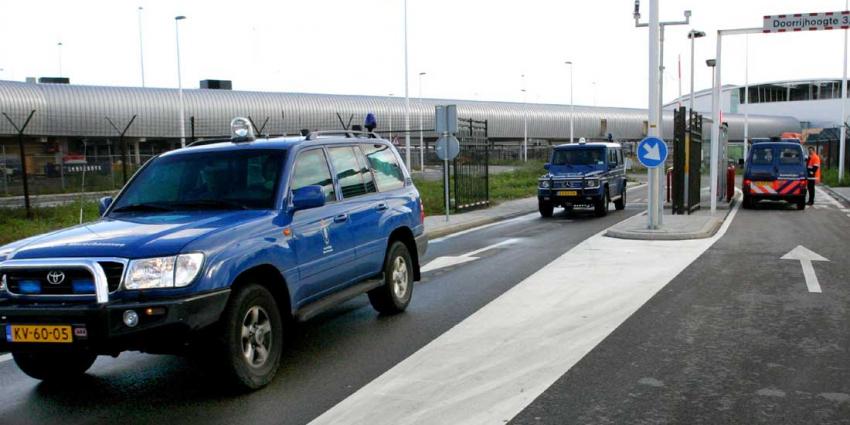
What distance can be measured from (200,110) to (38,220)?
110 feet

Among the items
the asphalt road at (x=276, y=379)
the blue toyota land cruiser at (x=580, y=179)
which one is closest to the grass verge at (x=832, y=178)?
the blue toyota land cruiser at (x=580, y=179)

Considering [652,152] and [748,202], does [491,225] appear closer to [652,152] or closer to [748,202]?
[652,152]

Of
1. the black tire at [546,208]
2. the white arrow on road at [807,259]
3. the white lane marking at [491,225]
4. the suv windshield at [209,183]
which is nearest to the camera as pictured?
the suv windshield at [209,183]

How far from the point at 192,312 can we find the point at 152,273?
36 centimetres

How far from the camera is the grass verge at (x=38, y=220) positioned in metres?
14.9

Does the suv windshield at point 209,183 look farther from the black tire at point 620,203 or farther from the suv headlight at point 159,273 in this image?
the black tire at point 620,203

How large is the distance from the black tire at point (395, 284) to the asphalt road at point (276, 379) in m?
0.14

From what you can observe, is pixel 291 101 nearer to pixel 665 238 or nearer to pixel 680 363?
pixel 665 238

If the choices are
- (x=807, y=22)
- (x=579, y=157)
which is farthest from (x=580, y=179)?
(x=807, y=22)

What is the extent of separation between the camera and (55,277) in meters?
4.91

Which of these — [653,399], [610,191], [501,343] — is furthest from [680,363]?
[610,191]

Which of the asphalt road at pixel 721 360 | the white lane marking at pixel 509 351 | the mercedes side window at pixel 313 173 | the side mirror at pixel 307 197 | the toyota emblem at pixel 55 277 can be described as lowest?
the asphalt road at pixel 721 360

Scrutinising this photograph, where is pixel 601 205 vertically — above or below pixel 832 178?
above

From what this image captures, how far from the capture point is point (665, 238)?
1419 centimetres
